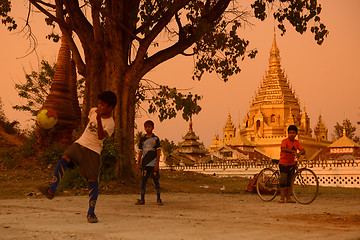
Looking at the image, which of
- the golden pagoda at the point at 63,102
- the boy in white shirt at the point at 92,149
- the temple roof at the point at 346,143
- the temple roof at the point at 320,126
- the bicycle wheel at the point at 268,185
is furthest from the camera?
the temple roof at the point at 320,126

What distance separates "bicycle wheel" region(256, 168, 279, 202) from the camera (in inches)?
390

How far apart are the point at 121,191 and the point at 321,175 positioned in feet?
89.7

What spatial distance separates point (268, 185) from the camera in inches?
399

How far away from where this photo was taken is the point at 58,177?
5.55 m

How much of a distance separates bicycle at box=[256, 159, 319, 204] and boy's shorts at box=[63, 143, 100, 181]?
4.92 meters

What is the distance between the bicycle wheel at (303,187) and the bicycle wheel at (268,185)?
0.40 metres

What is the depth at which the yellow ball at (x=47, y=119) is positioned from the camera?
57.4 feet

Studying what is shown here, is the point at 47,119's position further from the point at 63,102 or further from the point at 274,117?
the point at 274,117

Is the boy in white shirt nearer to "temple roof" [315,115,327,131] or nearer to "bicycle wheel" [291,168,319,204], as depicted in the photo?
"bicycle wheel" [291,168,319,204]

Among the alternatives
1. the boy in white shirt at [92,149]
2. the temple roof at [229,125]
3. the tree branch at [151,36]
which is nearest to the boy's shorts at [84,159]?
the boy in white shirt at [92,149]

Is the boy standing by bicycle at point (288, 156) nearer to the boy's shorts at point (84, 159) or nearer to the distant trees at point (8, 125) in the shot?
the boy's shorts at point (84, 159)

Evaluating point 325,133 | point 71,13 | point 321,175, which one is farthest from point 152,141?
point 325,133

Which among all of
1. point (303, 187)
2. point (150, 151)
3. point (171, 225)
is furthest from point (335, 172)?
point (171, 225)

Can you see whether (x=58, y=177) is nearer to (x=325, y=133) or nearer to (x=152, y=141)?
(x=152, y=141)
